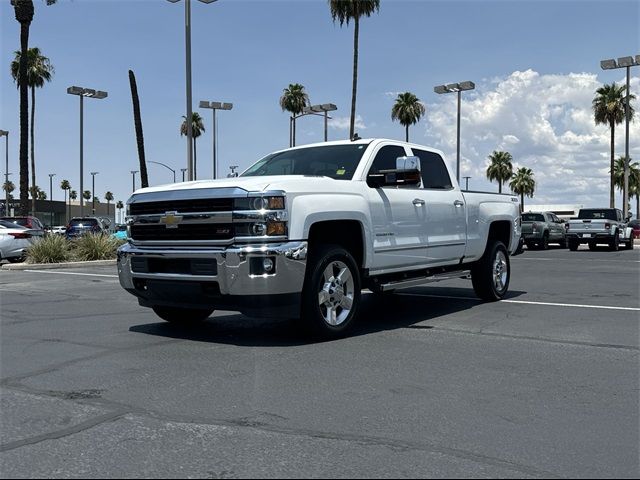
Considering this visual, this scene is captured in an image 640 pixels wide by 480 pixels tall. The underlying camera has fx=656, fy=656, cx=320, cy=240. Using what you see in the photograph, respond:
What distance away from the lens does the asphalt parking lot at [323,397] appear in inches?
138

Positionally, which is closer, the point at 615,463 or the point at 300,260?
the point at 615,463

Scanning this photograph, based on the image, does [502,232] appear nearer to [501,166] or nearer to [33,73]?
[33,73]

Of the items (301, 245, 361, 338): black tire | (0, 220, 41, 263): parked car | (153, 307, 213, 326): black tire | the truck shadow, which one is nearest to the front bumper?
(301, 245, 361, 338): black tire

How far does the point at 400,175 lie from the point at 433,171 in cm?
177

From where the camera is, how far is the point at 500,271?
34.0ft

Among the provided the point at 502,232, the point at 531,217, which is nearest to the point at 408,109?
the point at 531,217

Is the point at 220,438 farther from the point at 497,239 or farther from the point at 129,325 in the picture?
the point at 497,239

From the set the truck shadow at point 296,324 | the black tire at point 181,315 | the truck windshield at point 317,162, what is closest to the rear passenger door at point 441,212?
the truck shadow at point 296,324

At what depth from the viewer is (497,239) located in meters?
10.5

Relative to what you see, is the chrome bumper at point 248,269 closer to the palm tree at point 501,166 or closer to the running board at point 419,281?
the running board at point 419,281

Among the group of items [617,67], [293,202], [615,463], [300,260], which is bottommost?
[615,463]

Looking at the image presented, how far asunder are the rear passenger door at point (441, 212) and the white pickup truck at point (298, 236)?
0.08ft

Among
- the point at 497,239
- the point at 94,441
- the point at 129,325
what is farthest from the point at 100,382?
the point at 497,239

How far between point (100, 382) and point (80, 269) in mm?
12802
